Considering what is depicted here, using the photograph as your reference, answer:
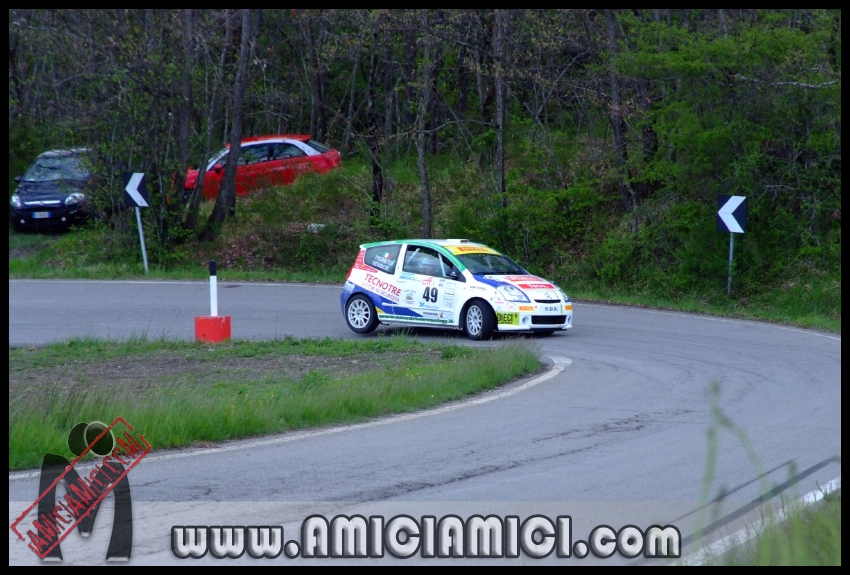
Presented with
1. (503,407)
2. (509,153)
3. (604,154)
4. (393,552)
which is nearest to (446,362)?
(503,407)

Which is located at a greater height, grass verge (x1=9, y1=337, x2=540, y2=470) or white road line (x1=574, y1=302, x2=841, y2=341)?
white road line (x1=574, y1=302, x2=841, y2=341)

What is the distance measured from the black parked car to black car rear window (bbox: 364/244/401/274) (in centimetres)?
1421

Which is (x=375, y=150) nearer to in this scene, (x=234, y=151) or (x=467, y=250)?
(x=234, y=151)

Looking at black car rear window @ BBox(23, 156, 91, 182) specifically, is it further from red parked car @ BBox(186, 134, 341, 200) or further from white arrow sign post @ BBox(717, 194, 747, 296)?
white arrow sign post @ BBox(717, 194, 747, 296)

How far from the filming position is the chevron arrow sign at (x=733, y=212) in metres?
21.8

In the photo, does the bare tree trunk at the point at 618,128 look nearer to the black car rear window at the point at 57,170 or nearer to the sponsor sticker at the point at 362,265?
the sponsor sticker at the point at 362,265

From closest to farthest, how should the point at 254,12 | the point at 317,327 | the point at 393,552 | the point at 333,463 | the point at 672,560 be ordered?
the point at 672,560, the point at 393,552, the point at 333,463, the point at 317,327, the point at 254,12

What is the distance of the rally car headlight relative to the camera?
16.5 m

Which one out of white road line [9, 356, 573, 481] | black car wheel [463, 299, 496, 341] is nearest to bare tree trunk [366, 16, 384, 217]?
black car wheel [463, 299, 496, 341]

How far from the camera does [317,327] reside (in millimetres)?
18688

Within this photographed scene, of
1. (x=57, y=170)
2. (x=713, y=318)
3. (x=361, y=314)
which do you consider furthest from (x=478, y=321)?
(x=57, y=170)

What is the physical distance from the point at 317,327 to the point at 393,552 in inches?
527
